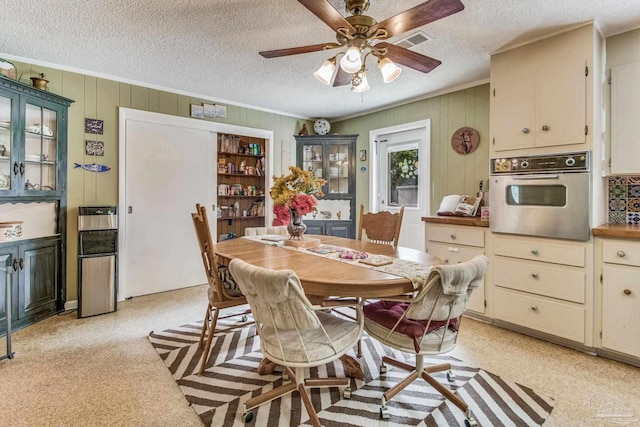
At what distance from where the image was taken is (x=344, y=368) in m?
2.15

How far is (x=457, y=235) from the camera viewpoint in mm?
3066

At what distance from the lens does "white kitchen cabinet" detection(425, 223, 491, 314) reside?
2.93 metres

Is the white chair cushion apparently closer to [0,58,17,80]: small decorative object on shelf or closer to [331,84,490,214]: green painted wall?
[331,84,490,214]: green painted wall

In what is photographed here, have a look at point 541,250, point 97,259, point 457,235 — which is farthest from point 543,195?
point 97,259

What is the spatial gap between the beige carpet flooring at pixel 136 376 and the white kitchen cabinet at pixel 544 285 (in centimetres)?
15

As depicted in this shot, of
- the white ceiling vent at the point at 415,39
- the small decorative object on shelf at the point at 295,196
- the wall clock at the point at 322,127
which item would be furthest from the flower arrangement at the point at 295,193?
the wall clock at the point at 322,127

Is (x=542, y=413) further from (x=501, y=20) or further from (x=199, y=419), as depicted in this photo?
(x=501, y=20)

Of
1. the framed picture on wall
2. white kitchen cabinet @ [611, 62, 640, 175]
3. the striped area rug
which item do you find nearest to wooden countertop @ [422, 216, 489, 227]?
white kitchen cabinet @ [611, 62, 640, 175]

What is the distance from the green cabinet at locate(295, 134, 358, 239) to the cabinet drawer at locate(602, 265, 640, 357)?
9.89 feet

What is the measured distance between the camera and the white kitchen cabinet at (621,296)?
2154mm

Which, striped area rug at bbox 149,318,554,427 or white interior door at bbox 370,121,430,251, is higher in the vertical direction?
white interior door at bbox 370,121,430,251

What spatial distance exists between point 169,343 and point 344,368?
137 centimetres

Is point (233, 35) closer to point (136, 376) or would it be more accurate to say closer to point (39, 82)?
point (39, 82)

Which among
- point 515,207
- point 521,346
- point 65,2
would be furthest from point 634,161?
point 65,2
